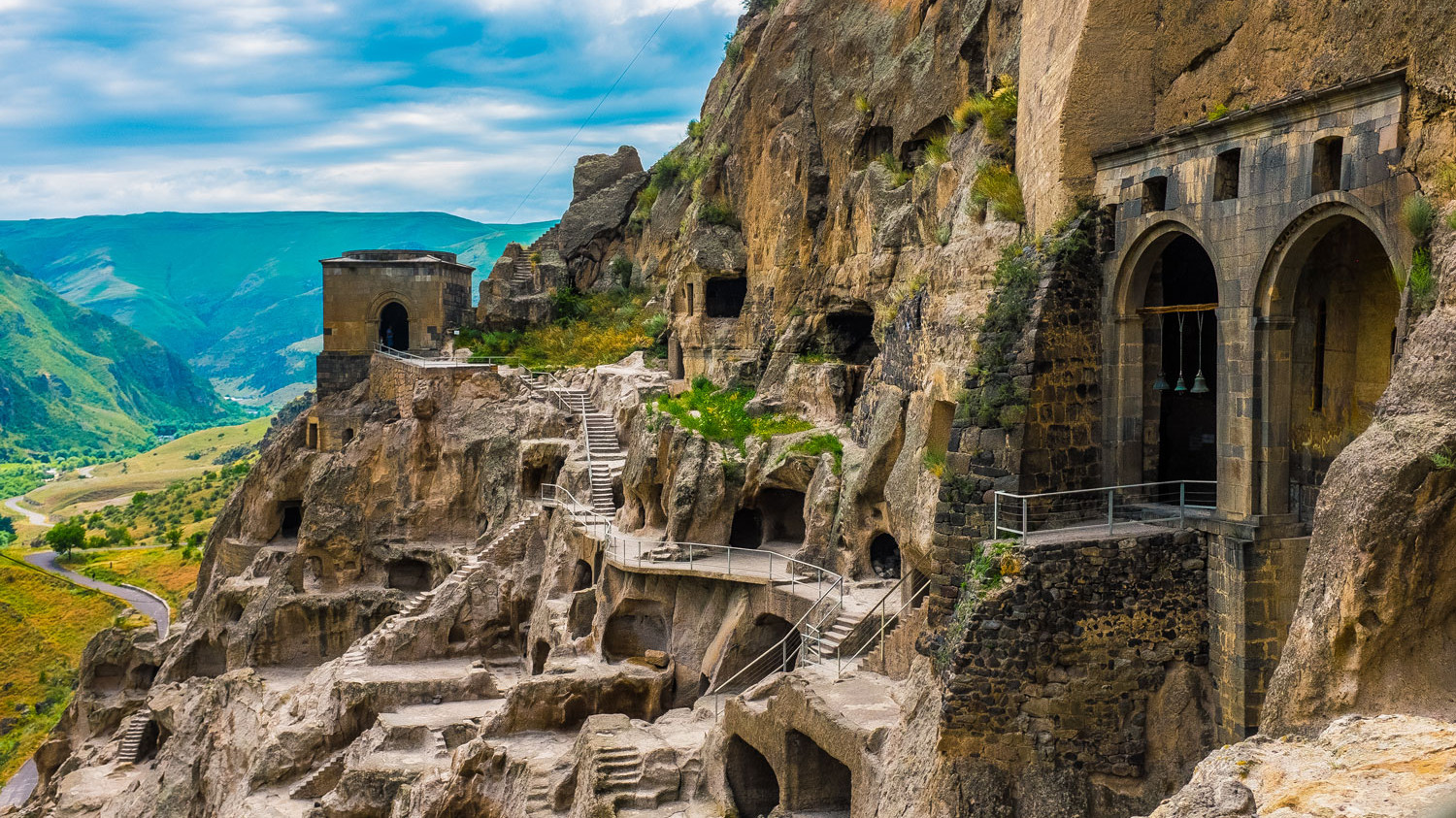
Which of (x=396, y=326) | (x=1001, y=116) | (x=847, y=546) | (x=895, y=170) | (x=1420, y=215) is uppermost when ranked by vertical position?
(x=895, y=170)

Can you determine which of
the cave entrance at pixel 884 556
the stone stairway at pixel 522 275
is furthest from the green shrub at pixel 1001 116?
the stone stairway at pixel 522 275

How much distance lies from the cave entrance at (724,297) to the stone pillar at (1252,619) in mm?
25661

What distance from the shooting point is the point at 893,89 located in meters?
28.9

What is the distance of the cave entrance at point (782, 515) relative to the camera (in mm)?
29328

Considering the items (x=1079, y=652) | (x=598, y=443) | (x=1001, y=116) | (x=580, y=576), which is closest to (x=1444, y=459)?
(x=1079, y=652)

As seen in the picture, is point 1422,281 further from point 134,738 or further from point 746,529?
point 134,738

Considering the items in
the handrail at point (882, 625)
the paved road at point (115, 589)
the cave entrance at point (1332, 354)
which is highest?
the cave entrance at point (1332, 354)

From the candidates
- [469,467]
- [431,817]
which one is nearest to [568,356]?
[469,467]

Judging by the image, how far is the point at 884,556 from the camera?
989 inches

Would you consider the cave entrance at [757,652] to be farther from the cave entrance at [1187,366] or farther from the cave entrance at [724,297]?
the cave entrance at [724,297]

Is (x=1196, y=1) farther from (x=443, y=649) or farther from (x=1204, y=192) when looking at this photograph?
(x=443, y=649)

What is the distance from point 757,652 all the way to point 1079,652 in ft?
36.9

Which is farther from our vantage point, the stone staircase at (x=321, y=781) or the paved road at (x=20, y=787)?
the paved road at (x=20, y=787)

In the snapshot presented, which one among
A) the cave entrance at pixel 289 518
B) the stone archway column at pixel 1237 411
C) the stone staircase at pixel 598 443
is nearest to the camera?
the stone archway column at pixel 1237 411
